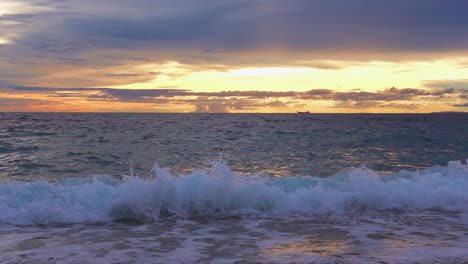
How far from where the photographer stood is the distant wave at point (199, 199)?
32.9ft

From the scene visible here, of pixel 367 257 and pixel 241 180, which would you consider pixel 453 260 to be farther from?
pixel 241 180

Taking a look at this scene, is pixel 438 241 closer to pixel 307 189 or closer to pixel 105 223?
pixel 307 189

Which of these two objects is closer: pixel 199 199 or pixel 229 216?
pixel 229 216

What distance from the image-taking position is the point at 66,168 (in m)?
17.0

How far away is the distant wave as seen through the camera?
395 inches

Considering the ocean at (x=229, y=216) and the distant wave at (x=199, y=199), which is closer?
the ocean at (x=229, y=216)

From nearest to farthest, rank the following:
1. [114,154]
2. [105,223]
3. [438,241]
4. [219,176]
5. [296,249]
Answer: [296,249], [438,241], [105,223], [219,176], [114,154]

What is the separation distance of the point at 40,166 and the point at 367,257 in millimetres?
14281

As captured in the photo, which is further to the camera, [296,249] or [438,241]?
[438,241]

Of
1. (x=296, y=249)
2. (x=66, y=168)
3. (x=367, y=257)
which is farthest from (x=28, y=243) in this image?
(x=66, y=168)

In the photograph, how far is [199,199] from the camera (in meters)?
11.0

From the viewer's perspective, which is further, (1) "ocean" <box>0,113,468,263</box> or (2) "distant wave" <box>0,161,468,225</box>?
(2) "distant wave" <box>0,161,468,225</box>

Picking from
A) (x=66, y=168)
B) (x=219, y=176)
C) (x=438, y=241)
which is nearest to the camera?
(x=438, y=241)

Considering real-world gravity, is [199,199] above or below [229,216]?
above
